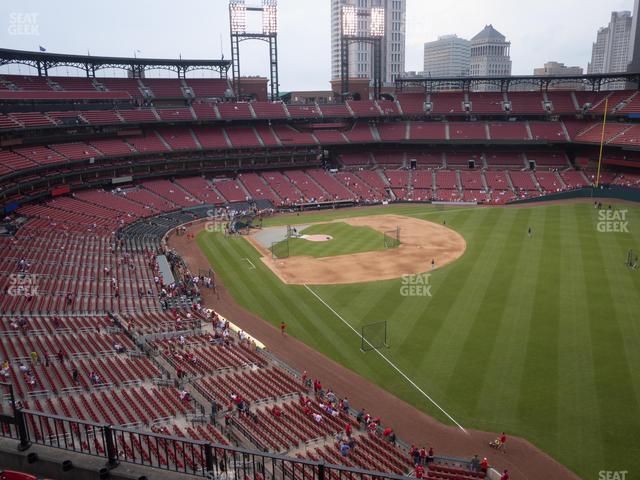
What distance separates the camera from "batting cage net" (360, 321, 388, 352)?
2961 centimetres

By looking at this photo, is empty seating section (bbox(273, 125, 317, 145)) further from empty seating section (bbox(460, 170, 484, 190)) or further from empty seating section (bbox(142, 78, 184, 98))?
empty seating section (bbox(460, 170, 484, 190))

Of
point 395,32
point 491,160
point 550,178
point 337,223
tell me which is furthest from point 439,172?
point 395,32

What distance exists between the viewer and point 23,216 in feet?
163

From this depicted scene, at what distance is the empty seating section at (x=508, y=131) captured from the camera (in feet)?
279

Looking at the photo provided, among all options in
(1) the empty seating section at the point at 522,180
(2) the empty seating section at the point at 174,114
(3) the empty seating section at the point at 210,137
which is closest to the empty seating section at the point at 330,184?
(3) the empty seating section at the point at 210,137

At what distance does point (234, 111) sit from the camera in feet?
279

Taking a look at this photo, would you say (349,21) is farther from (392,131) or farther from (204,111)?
(204,111)

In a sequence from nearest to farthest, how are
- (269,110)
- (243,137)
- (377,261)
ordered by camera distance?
(377,261) < (243,137) < (269,110)

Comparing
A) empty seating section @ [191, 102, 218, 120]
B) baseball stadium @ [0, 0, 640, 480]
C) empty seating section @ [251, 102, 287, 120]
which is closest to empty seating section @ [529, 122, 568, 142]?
baseball stadium @ [0, 0, 640, 480]

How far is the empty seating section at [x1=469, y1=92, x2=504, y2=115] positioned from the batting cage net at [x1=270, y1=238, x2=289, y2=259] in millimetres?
53321

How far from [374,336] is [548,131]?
2712 inches

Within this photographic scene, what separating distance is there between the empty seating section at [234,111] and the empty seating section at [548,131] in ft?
159

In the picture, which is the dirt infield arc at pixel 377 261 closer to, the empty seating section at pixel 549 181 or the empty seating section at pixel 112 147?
the empty seating section at pixel 112 147

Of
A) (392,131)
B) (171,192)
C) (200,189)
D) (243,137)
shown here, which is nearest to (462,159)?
(392,131)
